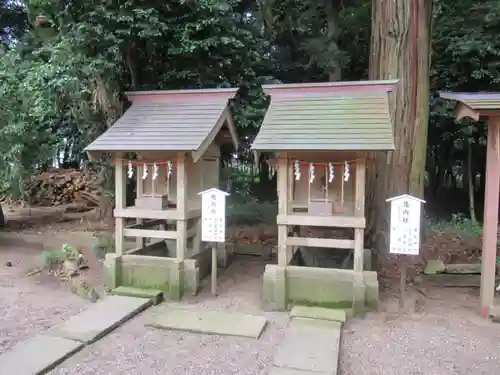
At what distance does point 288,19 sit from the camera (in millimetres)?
11031

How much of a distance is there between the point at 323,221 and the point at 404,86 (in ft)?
9.79

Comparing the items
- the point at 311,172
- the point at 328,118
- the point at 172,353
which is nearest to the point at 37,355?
the point at 172,353

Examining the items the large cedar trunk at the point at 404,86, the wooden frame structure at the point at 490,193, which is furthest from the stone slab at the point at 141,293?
the wooden frame structure at the point at 490,193

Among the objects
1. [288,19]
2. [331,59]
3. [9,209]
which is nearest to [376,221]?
[331,59]

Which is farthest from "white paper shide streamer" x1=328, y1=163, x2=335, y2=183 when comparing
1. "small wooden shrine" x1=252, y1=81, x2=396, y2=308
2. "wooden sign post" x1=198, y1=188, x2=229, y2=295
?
"wooden sign post" x1=198, y1=188, x2=229, y2=295

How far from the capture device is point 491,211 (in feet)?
15.9

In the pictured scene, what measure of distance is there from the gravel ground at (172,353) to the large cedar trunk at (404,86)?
3131 millimetres

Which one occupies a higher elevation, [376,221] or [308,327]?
[376,221]

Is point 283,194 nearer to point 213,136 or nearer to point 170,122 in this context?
point 213,136

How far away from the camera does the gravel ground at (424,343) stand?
373 centimetres

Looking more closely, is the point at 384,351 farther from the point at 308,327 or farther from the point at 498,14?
the point at 498,14

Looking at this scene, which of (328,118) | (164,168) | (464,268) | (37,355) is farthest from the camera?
(464,268)

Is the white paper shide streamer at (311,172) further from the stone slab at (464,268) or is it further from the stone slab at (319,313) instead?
the stone slab at (464,268)

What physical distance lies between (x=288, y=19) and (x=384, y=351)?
9.26 metres
